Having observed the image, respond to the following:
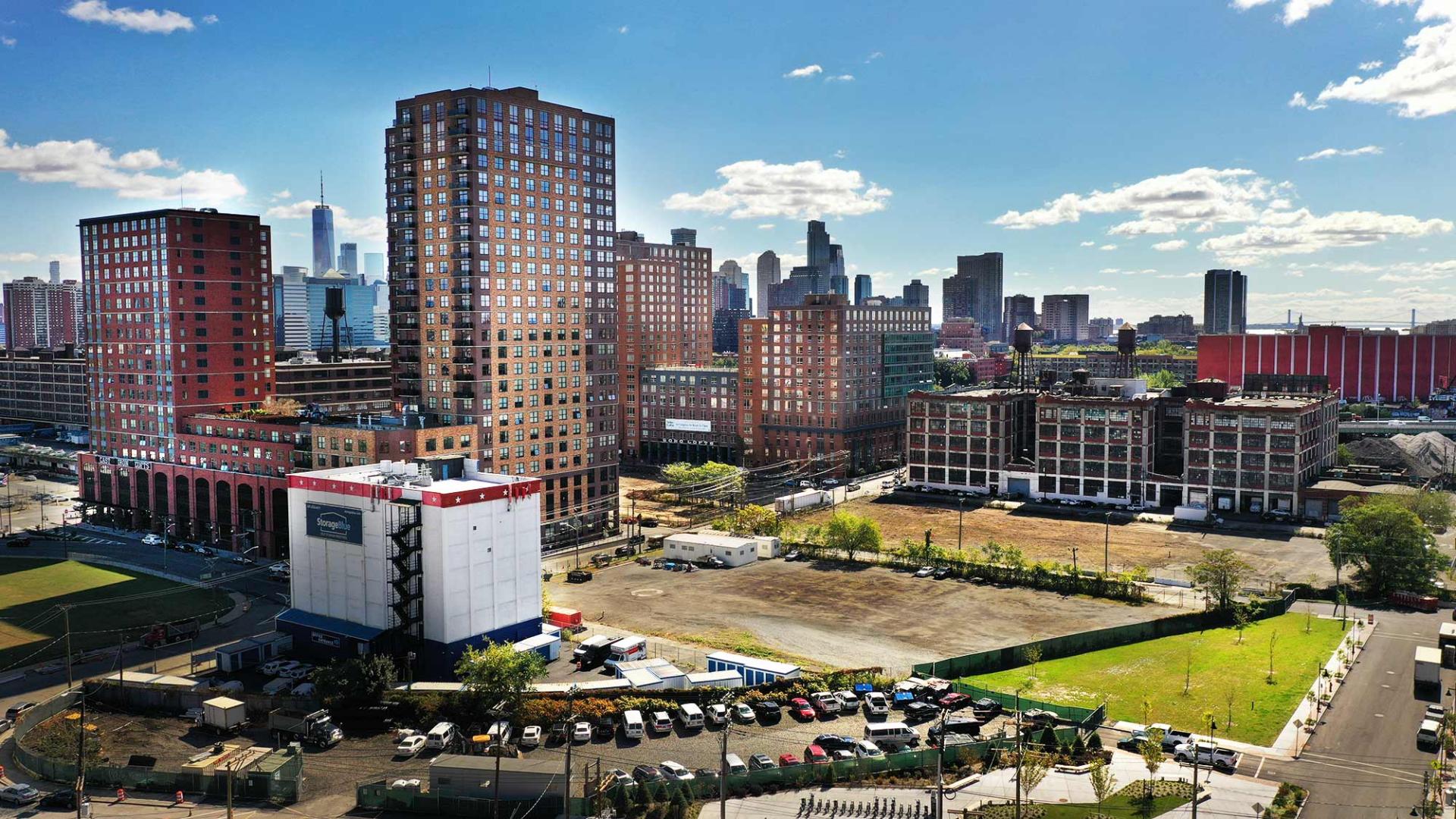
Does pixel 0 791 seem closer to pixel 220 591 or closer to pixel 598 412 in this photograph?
pixel 220 591

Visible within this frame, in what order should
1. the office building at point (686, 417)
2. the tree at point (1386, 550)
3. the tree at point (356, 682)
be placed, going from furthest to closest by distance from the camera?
the office building at point (686, 417)
the tree at point (1386, 550)
the tree at point (356, 682)

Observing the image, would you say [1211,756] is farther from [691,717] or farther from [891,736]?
[691,717]

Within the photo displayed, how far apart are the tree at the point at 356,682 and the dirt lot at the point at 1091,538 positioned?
6758cm

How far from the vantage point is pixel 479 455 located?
355ft

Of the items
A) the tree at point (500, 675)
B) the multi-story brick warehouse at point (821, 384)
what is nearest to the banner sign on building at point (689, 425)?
the multi-story brick warehouse at point (821, 384)

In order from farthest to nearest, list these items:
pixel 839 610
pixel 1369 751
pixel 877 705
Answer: pixel 839 610 < pixel 877 705 < pixel 1369 751

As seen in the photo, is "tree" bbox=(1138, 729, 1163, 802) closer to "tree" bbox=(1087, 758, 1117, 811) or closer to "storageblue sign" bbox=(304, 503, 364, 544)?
"tree" bbox=(1087, 758, 1117, 811)

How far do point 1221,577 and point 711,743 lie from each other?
158 feet

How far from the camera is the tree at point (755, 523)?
115 meters

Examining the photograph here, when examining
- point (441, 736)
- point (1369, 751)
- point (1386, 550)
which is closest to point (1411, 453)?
point (1386, 550)

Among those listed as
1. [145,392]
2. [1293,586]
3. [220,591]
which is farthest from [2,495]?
[1293,586]

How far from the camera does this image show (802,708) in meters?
62.3

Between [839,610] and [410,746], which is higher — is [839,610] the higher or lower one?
the higher one

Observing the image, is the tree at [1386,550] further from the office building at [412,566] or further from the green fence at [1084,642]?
the office building at [412,566]
